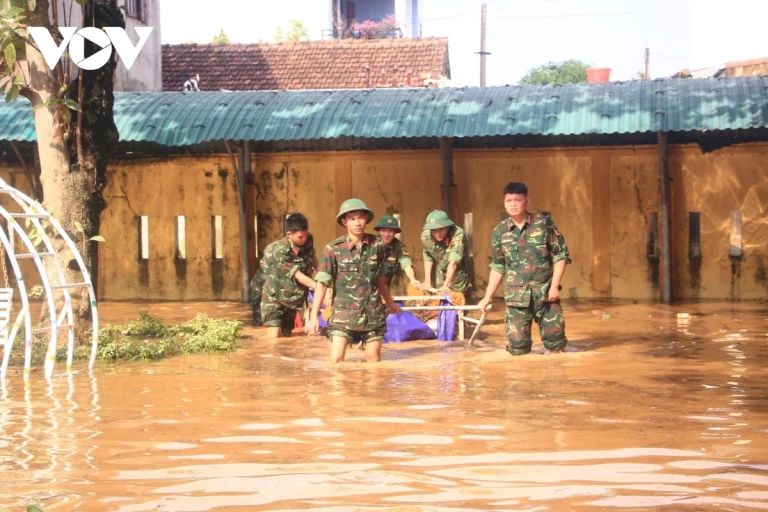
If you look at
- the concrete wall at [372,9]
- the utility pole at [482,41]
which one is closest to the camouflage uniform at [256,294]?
the utility pole at [482,41]

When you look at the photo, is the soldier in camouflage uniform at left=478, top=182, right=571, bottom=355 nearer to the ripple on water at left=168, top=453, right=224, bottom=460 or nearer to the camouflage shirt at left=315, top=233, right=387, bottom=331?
the camouflage shirt at left=315, top=233, right=387, bottom=331

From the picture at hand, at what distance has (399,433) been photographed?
6273 millimetres

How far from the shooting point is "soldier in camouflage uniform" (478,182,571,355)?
30.6ft

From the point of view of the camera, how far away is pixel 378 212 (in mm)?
16109

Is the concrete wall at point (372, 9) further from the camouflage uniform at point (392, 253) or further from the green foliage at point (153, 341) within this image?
the camouflage uniform at point (392, 253)

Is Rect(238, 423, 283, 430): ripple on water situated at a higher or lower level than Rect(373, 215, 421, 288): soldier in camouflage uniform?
lower

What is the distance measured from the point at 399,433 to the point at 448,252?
5381 millimetres

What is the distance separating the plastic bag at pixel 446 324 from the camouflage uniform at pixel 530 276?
1.57 metres

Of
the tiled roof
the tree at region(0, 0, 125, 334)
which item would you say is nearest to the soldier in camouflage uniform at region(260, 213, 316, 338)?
the tree at region(0, 0, 125, 334)

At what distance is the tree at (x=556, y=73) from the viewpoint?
41438mm

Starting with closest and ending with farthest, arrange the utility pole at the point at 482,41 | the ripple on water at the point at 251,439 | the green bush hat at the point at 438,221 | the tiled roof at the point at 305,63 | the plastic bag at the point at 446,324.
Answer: the ripple on water at the point at 251,439 < the plastic bag at the point at 446,324 < the green bush hat at the point at 438,221 < the tiled roof at the point at 305,63 < the utility pole at the point at 482,41

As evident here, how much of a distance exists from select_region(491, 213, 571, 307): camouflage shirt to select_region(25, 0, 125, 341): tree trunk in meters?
4.38

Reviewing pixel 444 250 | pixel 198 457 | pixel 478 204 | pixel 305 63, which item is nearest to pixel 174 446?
pixel 198 457

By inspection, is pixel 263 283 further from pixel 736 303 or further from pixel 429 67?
pixel 429 67
